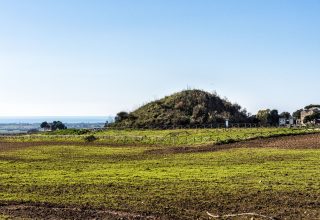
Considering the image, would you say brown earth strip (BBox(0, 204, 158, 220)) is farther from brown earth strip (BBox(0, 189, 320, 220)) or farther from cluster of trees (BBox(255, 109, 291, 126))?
cluster of trees (BBox(255, 109, 291, 126))

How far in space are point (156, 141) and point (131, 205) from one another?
4863cm

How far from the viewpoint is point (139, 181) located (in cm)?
2892

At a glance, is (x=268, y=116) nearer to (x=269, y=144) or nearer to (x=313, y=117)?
(x=313, y=117)

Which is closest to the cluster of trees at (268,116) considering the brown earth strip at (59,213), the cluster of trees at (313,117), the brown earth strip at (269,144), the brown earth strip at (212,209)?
the cluster of trees at (313,117)

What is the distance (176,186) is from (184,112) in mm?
96556

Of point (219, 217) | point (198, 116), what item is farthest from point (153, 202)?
point (198, 116)

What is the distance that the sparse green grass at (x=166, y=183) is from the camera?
22.3 metres

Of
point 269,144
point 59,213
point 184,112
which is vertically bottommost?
point 59,213

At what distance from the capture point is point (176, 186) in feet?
87.7

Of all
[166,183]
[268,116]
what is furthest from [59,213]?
[268,116]

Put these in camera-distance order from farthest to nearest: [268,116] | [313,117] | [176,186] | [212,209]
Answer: [268,116] < [313,117] < [176,186] < [212,209]

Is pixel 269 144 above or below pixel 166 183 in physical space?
above

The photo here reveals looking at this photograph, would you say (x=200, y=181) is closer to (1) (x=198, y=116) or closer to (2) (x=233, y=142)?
(2) (x=233, y=142)

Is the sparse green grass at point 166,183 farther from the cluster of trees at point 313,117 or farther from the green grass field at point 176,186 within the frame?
the cluster of trees at point 313,117
